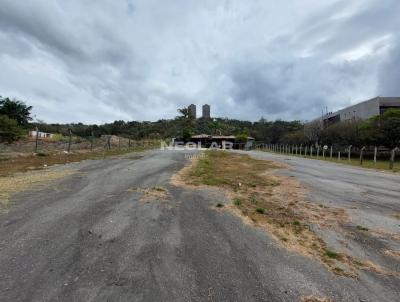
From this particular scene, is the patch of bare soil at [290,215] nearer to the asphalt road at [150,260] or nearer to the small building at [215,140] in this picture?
the asphalt road at [150,260]

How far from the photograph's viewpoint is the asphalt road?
3.46m

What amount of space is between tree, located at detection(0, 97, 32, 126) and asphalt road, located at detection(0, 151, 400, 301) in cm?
4489

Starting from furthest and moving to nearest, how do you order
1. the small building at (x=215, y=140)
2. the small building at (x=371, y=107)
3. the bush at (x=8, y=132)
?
the small building at (x=215, y=140) → the small building at (x=371, y=107) → the bush at (x=8, y=132)

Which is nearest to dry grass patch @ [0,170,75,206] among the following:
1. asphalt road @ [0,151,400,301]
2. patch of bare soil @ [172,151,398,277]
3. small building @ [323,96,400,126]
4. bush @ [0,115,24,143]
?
asphalt road @ [0,151,400,301]

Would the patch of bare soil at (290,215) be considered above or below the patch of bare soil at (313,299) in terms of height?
above

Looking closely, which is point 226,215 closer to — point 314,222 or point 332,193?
point 314,222

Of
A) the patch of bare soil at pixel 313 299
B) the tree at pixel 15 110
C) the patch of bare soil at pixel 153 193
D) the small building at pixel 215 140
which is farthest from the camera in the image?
the small building at pixel 215 140

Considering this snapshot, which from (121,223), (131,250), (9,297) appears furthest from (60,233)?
(9,297)

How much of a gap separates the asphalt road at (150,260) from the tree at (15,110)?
44.9 meters

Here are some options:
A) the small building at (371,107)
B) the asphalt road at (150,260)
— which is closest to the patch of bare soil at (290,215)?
the asphalt road at (150,260)

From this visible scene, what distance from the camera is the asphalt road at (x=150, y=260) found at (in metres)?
3.46

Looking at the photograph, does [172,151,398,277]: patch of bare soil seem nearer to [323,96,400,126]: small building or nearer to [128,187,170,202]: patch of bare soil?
[128,187,170,202]: patch of bare soil

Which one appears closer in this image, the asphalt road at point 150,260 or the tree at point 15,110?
the asphalt road at point 150,260

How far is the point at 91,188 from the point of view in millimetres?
8609
